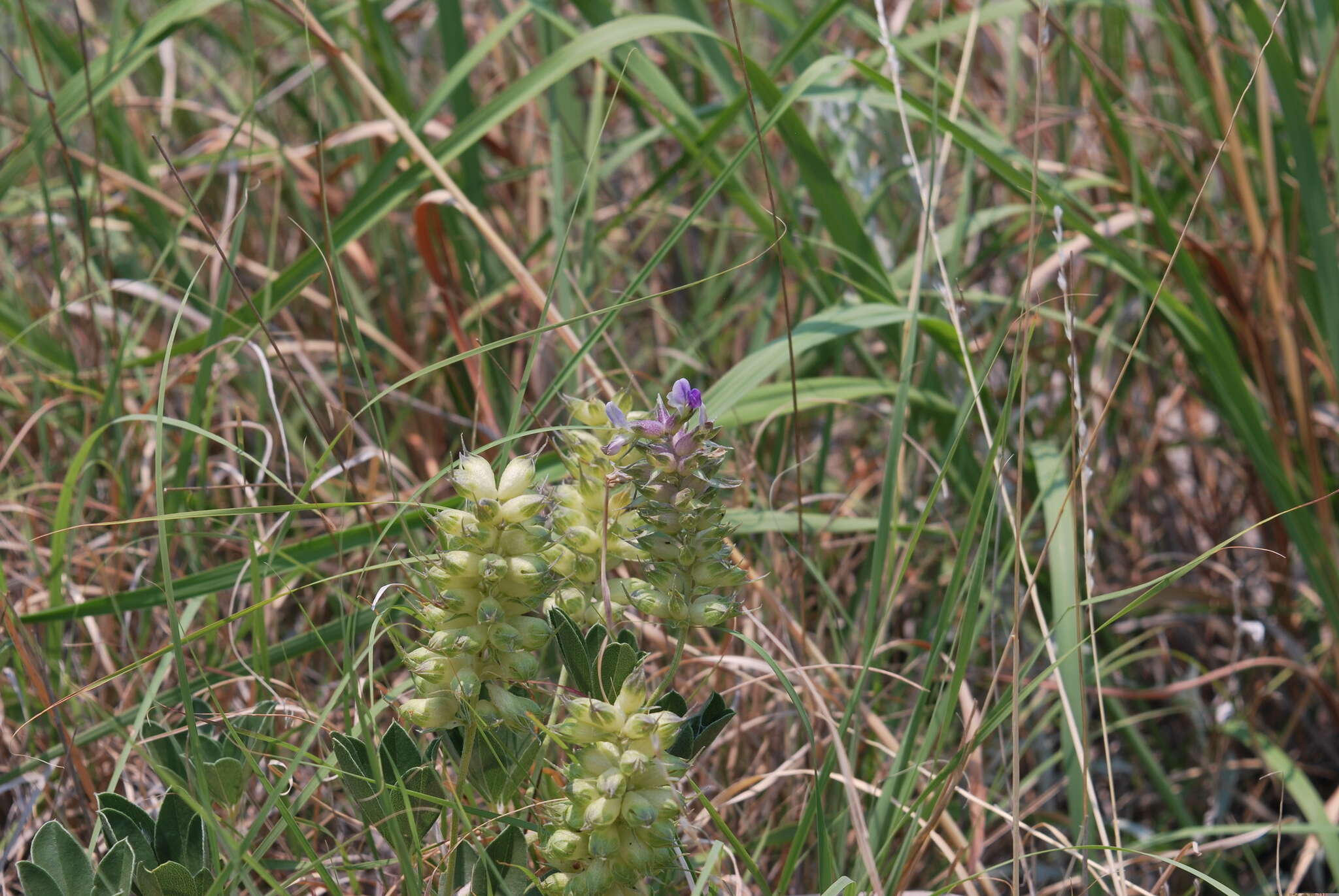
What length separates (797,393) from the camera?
4.51ft

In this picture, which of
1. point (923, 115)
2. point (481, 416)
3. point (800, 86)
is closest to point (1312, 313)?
point (923, 115)

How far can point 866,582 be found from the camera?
154 centimetres

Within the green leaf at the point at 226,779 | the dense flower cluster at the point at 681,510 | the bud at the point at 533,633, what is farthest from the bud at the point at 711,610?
the green leaf at the point at 226,779

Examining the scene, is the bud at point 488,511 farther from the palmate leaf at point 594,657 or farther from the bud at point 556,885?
the bud at point 556,885

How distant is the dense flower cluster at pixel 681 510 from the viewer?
75cm

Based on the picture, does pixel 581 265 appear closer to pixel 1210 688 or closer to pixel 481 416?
pixel 481 416

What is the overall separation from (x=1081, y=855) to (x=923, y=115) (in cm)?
87

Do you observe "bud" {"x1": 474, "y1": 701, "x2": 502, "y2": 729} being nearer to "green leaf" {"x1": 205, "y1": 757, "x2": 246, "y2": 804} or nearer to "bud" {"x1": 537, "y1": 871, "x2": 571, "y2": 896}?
"bud" {"x1": 537, "y1": 871, "x2": 571, "y2": 896}

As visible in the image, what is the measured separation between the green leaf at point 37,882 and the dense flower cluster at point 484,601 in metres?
0.29

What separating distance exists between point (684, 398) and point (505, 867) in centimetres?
36

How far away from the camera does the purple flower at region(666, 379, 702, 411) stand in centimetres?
76

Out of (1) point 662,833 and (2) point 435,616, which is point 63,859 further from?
(1) point 662,833

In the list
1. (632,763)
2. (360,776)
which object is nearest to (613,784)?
(632,763)

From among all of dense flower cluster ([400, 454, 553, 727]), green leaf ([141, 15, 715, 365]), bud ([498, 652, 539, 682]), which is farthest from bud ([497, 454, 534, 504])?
green leaf ([141, 15, 715, 365])
